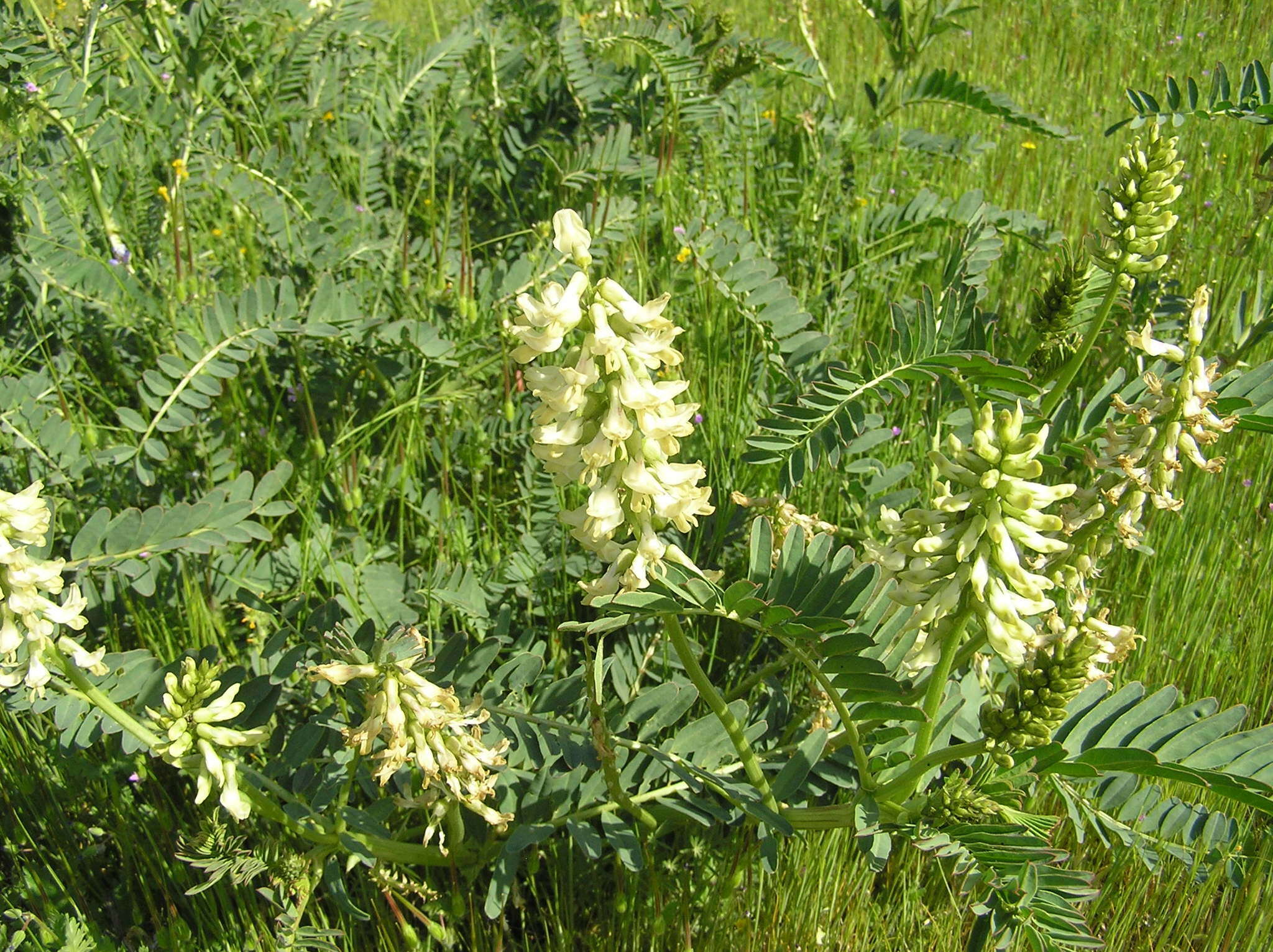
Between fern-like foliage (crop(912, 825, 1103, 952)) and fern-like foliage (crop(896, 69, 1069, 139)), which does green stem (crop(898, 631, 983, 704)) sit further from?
A: fern-like foliage (crop(896, 69, 1069, 139))

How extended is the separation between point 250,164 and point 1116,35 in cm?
443

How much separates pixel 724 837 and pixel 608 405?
1114 mm

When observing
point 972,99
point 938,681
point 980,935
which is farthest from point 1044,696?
point 972,99

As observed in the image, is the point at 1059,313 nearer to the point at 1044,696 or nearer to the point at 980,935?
the point at 1044,696

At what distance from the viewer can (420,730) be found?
153 centimetres

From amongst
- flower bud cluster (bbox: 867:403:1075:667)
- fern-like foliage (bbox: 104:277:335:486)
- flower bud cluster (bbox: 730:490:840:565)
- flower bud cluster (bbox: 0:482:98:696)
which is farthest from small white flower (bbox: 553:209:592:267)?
fern-like foliage (bbox: 104:277:335:486)

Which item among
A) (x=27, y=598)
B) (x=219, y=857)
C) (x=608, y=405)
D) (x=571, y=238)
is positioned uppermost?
(x=571, y=238)

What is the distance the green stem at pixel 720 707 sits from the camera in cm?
141

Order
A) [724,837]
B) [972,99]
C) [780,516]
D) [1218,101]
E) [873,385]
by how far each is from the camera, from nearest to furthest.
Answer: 1. [873,385]
2. [780,516]
3. [724,837]
4. [1218,101]
5. [972,99]

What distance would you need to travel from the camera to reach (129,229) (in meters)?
3.05

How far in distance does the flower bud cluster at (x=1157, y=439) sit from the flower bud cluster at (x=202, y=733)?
1285 mm

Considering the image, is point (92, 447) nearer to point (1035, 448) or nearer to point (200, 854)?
point (200, 854)

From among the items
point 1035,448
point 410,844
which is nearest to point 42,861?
point 410,844

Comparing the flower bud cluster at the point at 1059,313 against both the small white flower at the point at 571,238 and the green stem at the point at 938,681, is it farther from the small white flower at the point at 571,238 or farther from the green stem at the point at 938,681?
the small white flower at the point at 571,238
